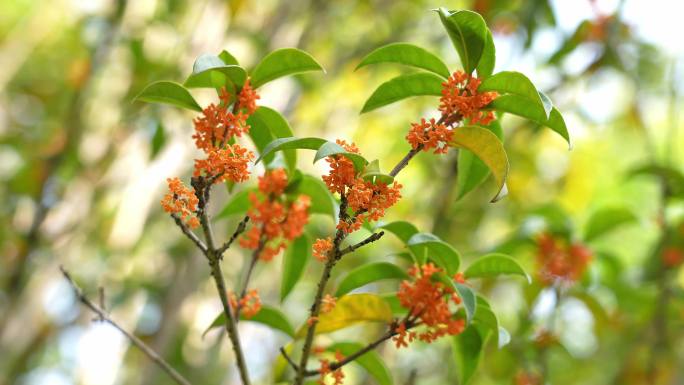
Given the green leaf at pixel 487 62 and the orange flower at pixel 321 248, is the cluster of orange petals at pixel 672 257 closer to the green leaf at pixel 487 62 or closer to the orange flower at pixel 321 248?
the green leaf at pixel 487 62

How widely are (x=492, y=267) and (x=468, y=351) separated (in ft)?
0.52

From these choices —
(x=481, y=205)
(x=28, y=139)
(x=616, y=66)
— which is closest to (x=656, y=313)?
(x=481, y=205)

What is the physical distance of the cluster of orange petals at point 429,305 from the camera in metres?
1.04

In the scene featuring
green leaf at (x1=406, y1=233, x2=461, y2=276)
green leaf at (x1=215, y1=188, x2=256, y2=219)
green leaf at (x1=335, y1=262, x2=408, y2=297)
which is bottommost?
green leaf at (x1=406, y1=233, x2=461, y2=276)

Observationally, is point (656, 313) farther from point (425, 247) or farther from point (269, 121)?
point (269, 121)

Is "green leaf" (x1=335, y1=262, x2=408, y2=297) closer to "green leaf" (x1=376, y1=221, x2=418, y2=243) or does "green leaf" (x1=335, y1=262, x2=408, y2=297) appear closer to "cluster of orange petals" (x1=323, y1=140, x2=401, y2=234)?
"green leaf" (x1=376, y1=221, x2=418, y2=243)

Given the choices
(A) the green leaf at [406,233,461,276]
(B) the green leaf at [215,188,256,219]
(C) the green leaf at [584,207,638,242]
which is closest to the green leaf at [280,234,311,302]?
(B) the green leaf at [215,188,256,219]

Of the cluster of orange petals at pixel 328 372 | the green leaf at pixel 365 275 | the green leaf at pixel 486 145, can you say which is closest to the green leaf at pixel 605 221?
the green leaf at pixel 365 275

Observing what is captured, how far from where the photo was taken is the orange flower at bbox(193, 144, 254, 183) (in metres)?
0.94

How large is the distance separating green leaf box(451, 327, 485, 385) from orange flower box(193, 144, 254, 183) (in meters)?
0.53

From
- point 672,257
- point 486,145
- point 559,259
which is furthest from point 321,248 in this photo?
point 672,257

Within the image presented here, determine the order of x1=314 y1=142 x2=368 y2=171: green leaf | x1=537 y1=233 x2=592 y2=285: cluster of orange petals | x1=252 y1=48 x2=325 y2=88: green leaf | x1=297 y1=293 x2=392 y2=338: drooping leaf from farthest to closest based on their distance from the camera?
x1=537 y1=233 x2=592 y2=285: cluster of orange petals → x1=297 y1=293 x2=392 y2=338: drooping leaf → x1=252 y1=48 x2=325 y2=88: green leaf → x1=314 y1=142 x2=368 y2=171: green leaf

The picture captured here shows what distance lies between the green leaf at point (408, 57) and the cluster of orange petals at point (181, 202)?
13.4 inches

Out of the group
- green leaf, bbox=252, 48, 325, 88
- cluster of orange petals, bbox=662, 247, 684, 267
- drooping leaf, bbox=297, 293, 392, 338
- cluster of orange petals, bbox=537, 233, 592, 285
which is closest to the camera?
green leaf, bbox=252, 48, 325, 88
